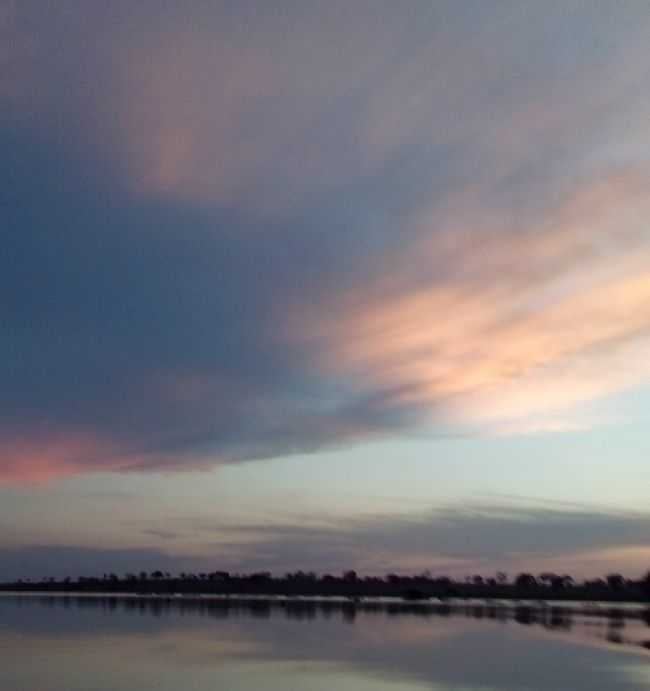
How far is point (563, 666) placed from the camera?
32938 mm

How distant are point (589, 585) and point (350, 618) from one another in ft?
391

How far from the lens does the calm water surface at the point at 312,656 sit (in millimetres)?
27234

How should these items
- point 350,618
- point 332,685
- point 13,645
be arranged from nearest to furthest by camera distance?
point 332,685, point 13,645, point 350,618

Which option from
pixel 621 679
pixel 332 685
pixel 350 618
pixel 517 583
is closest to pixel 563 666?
pixel 621 679

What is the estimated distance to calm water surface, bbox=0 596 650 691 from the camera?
27.2m

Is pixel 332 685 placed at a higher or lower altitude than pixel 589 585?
lower

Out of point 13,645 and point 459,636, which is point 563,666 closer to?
point 459,636

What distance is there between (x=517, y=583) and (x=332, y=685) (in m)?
151


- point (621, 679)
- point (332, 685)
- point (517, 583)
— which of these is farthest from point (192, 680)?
point (517, 583)

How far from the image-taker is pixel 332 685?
1041 inches

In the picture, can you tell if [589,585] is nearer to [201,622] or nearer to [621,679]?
[201,622]

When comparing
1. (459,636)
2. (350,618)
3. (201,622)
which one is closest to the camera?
(459,636)

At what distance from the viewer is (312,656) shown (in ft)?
112

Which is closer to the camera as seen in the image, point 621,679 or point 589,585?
point 621,679
